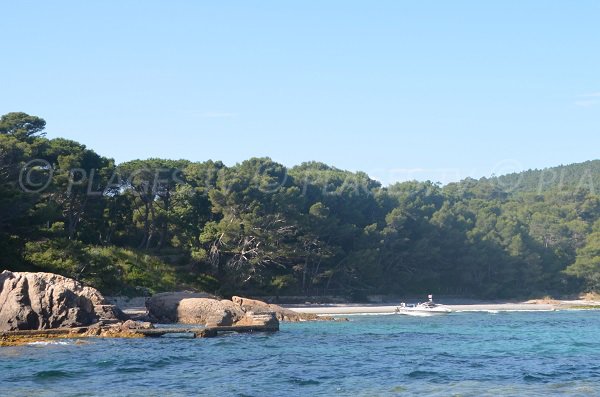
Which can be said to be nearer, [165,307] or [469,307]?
[165,307]

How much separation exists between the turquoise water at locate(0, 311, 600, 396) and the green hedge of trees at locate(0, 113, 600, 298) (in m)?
21.1

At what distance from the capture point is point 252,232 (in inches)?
2830

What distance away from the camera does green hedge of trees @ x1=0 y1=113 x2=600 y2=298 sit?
2309 inches

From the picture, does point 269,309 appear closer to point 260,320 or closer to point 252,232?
point 260,320

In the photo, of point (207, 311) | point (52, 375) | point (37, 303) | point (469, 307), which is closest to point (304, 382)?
point (52, 375)

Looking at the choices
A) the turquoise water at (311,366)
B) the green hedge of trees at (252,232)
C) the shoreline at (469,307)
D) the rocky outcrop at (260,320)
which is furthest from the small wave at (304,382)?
the shoreline at (469,307)

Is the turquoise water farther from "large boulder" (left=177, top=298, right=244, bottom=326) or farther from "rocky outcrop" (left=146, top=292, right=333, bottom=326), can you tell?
"large boulder" (left=177, top=298, right=244, bottom=326)

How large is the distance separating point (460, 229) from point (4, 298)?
72.0 meters

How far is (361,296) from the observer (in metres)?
83.0

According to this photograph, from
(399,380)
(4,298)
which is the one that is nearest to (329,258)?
(4,298)

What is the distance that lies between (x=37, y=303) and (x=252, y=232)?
34456 mm

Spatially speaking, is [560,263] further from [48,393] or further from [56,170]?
[48,393]

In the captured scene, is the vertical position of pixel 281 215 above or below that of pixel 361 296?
above

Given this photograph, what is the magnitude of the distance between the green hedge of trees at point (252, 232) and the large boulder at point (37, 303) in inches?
544
